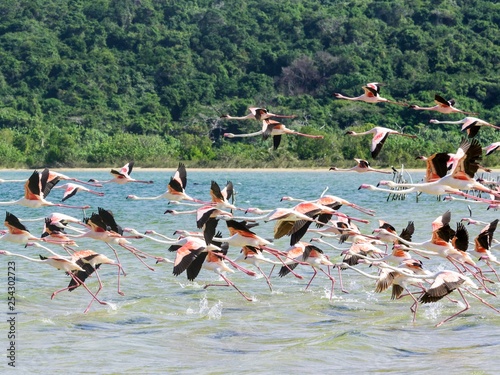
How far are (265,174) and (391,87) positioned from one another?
65.7ft

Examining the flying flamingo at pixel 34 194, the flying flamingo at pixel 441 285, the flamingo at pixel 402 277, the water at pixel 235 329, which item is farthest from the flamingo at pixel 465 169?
the flying flamingo at pixel 34 194

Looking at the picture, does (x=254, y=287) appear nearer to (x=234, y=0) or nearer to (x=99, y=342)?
(x=99, y=342)

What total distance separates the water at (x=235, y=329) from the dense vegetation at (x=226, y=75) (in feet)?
129

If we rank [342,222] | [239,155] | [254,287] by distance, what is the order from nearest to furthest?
[342,222] < [254,287] < [239,155]

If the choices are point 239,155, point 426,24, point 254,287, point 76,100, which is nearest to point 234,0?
point 426,24

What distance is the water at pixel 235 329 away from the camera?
855 cm

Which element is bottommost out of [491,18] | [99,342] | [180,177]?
[491,18]

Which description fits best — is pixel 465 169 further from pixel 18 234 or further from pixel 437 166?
pixel 18 234

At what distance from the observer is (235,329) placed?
9.98m

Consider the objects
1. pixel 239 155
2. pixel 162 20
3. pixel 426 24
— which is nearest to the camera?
pixel 239 155

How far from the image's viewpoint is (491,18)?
8594cm

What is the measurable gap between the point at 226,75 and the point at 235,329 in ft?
231

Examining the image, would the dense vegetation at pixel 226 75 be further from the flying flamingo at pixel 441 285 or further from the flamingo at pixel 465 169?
the flying flamingo at pixel 441 285

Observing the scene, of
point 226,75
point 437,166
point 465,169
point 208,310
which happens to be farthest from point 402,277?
point 226,75
